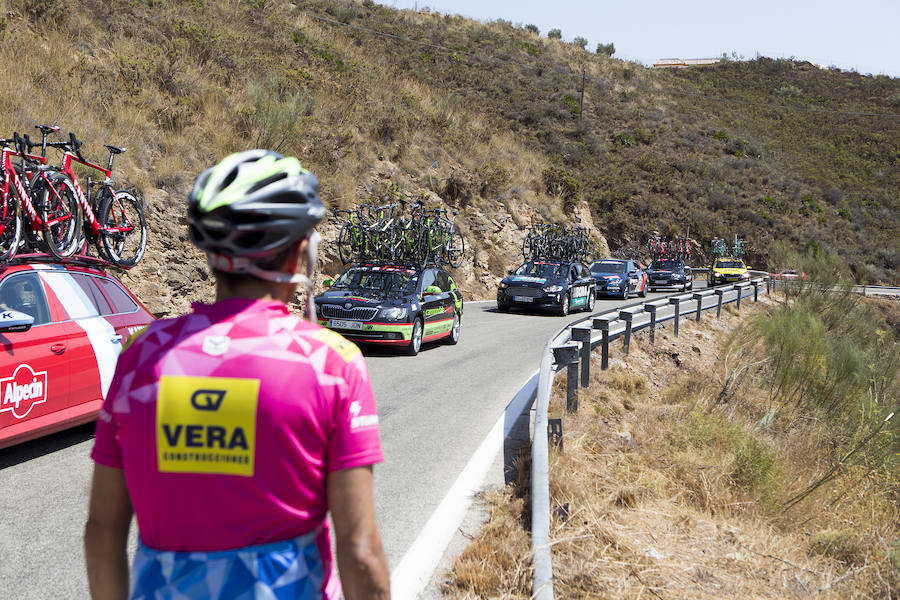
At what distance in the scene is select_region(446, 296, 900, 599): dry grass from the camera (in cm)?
422

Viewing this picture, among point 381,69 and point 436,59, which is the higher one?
point 436,59

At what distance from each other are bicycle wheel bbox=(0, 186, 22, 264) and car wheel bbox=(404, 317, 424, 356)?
6541 millimetres

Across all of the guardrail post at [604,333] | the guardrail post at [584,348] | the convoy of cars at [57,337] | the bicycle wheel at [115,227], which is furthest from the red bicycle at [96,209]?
the guardrail post at [604,333]

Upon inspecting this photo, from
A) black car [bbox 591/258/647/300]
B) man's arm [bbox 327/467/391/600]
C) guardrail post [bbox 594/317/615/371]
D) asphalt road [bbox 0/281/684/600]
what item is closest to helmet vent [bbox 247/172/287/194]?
man's arm [bbox 327/467/391/600]

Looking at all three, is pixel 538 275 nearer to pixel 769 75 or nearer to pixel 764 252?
pixel 764 252

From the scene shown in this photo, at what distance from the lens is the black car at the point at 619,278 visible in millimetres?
29828

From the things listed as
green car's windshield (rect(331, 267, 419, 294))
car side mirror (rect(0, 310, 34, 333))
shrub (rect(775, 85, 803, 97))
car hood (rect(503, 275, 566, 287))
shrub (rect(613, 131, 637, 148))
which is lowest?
car hood (rect(503, 275, 566, 287))

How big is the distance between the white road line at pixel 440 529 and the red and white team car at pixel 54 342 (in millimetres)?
3254

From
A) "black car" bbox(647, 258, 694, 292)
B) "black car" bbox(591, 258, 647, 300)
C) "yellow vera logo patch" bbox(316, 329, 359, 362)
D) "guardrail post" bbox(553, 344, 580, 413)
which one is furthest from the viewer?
"black car" bbox(647, 258, 694, 292)

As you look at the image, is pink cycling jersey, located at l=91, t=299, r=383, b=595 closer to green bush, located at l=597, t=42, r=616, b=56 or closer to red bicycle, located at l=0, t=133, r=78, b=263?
red bicycle, located at l=0, t=133, r=78, b=263

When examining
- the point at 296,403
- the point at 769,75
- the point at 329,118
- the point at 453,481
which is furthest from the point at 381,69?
the point at 769,75

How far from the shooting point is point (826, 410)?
1122cm

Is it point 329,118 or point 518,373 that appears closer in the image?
point 518,373

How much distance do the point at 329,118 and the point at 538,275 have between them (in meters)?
10.0
